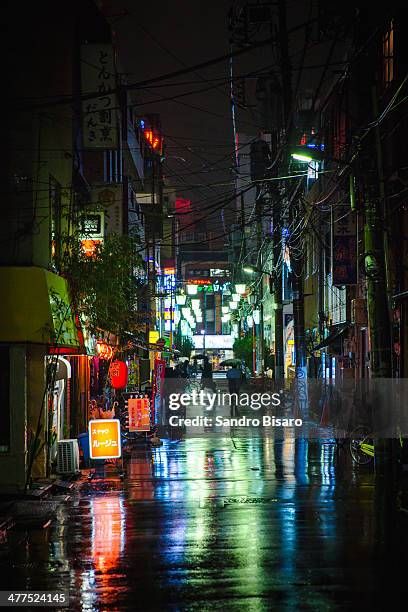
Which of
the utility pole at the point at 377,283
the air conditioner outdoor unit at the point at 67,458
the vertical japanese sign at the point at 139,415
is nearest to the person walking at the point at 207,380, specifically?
the vertical japanese sign at the point at 139,415

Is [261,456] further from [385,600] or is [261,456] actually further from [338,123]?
[338,123]

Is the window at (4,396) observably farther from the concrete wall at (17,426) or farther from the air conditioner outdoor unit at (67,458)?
the air conditioner outdoor unit at (67,458)

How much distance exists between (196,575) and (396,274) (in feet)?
60.6

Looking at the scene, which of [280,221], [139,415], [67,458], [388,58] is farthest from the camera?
[280,221]

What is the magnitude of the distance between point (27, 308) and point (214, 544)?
8435 mm

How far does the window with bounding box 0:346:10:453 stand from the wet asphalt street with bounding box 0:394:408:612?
2016 mm

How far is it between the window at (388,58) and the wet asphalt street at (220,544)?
43.7 ft

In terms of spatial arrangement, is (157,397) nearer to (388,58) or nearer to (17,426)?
(388,58)

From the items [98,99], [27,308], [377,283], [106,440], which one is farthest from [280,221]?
[27,308]

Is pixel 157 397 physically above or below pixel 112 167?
below

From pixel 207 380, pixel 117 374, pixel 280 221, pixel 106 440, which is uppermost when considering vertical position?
pixel 280 221

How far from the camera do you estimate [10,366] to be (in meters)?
18.8

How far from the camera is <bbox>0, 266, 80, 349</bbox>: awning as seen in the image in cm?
1869

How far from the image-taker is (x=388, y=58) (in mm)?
27578
